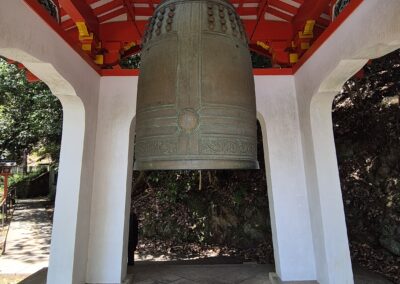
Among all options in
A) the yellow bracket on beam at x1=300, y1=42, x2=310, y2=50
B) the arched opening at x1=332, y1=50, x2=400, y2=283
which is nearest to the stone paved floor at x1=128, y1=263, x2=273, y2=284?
the arched opening at x1=332, y1=50, x2=400, y2=283

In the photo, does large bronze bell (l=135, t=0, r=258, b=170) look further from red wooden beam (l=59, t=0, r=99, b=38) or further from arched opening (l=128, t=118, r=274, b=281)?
arched opening (l=128, t=118, r=274, b=281)

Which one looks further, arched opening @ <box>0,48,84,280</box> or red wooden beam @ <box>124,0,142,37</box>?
red wooden beam @ <box>124,0,142,37</box>

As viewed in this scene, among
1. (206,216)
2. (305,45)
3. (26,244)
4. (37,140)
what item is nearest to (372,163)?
(305,45)

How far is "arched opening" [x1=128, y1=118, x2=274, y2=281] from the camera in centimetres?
706

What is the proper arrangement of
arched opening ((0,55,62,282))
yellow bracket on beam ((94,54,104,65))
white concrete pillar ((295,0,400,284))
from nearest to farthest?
1. white concrete pillar ((295,0,400,284))
2. yellow bracket on beam ((94,54,104,65))
3. arched opening ((0,55,62,282))

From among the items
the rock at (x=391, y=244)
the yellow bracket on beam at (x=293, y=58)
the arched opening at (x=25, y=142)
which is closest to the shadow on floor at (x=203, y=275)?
the rock at (x=391, y=244)

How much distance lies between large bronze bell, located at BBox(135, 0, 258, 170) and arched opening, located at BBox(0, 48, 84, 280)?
150 cm

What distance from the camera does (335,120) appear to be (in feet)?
23.1

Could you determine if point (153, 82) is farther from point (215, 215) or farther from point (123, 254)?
point (215, 215)

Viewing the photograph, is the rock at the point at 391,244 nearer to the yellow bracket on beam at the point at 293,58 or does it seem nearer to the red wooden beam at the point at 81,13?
the yellow bracket on beam at the point at 293,58

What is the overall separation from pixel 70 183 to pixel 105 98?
4.34ft

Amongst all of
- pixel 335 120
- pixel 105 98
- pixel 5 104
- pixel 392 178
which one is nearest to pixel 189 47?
pixel 105 98

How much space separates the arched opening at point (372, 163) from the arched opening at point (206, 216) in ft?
5.86

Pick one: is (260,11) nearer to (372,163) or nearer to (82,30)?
(82,30)
